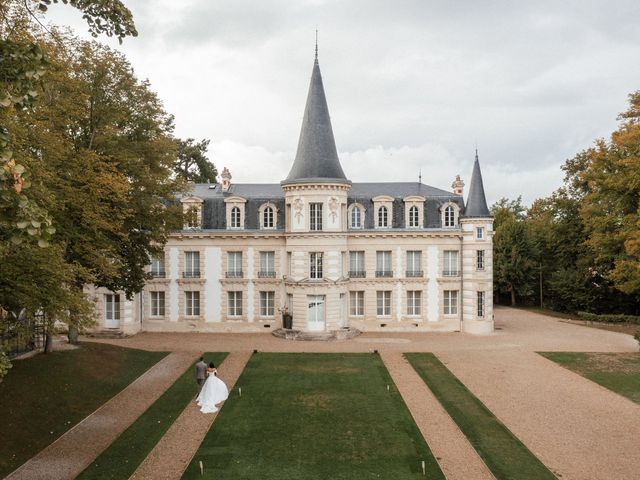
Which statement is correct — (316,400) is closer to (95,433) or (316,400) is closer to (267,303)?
(95,433)

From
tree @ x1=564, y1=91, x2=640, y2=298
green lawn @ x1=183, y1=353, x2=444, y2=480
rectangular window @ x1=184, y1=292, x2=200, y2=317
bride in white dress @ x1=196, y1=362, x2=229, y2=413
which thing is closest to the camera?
green lawn @ x1=183, y1=353, x2=444, y2=480

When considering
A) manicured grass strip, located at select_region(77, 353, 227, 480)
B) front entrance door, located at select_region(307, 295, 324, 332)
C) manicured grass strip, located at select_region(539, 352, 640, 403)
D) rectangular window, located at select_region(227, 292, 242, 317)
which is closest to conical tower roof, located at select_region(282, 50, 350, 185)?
front entrance door, located at select_region(307, 295, 324, 332)

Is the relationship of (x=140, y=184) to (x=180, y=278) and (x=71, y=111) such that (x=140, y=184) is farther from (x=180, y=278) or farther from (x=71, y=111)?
(x=180, y=278)

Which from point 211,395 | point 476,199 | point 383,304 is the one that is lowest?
point 211,395

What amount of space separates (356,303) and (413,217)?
7.35 meters

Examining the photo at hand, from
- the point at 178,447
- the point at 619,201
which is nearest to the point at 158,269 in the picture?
the point at 178,447

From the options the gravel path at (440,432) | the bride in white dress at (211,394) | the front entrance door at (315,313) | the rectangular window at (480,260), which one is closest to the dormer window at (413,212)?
the rectangular window at (480,260)

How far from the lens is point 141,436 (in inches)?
609

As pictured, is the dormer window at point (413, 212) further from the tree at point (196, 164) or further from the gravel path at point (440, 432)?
the tree at point (196, 164)

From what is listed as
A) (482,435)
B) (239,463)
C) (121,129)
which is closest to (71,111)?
(121,129)

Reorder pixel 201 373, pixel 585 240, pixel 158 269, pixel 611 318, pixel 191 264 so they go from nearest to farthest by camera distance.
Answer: pixel 201 373 < pixel 158 269 < pixel 191 264 < pixel 611 318 < pixel 585 240

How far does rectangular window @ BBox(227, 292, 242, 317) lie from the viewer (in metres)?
35.5

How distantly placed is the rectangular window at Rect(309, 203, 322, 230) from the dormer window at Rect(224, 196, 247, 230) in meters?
5.45

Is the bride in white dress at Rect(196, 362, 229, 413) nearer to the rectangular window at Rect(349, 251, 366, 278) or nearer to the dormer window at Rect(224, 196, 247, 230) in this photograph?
the dormer window at Rect(224, 196, 247, 230)
